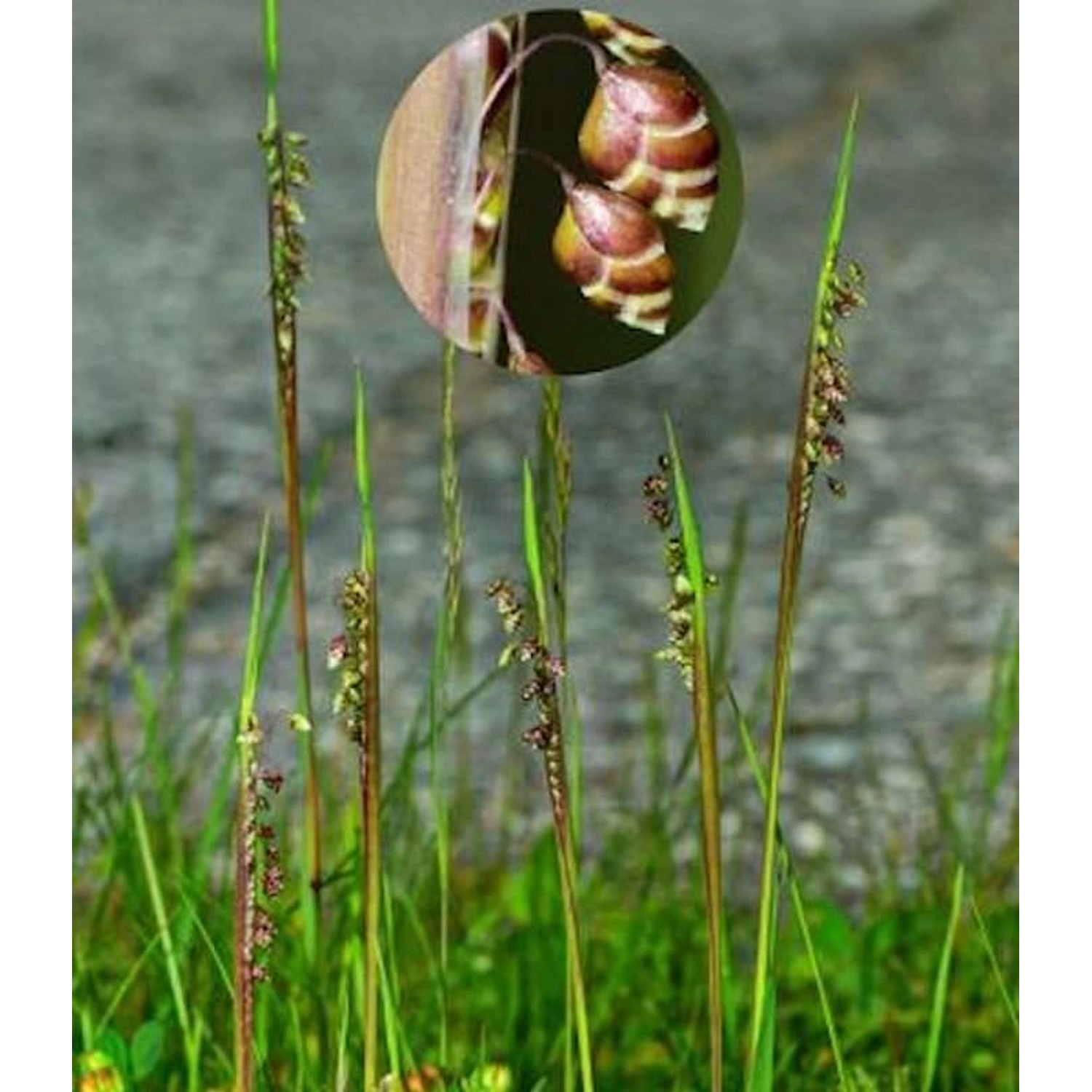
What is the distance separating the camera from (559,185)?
1.08m

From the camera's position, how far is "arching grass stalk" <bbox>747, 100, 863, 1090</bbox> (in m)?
0.96

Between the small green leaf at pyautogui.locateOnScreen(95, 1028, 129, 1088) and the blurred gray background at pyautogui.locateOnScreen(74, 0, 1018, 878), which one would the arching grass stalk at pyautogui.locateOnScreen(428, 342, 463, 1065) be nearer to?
the small green leaf at pyautogui.locateOnScreen(95, 1028, 129, 1088)

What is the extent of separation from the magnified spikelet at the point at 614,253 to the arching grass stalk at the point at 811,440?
109 millimetres

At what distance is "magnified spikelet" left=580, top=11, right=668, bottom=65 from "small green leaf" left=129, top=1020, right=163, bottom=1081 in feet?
1.51

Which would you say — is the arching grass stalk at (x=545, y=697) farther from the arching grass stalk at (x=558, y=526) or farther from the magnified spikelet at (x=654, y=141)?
the magnified spikelet at (x=654, y=141)

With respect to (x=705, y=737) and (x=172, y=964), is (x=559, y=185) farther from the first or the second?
(x=172, y=964)

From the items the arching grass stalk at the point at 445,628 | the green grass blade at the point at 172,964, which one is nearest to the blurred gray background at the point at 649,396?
the green grass blade at the point at 172,964

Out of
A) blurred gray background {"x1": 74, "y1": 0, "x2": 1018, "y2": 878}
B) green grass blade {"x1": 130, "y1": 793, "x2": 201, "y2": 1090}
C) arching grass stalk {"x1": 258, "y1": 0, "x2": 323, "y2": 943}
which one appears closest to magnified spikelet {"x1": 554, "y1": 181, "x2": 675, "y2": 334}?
arching grass stalk {"x1": 258, "y1": 0, "x2": 323, "y2": 943}

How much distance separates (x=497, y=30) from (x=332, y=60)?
1459mm

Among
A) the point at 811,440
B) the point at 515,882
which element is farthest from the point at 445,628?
the point at 515,882

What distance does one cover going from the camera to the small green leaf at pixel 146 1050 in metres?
1.24

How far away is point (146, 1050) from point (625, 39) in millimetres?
475
